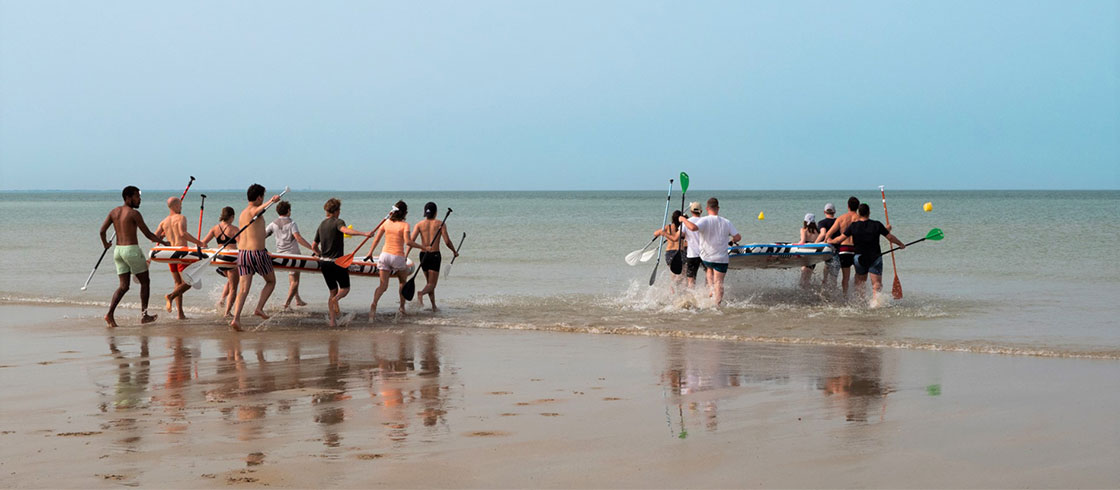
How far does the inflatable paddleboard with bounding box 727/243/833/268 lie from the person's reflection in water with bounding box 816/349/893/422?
4253mm

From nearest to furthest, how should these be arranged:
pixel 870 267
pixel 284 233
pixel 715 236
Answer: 1. pixel 284 233
2. pixel 715 236
3. pixel 870 267

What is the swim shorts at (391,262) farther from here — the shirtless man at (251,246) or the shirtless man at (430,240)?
the shirtless man at (251,246)

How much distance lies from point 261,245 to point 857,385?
20.0 ft

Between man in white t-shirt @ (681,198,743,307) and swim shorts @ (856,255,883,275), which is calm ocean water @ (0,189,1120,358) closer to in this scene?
man in white t-shirt @ (681,198,743,307)

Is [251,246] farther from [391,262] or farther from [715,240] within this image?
[715,240]

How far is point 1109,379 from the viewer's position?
23.3 ft

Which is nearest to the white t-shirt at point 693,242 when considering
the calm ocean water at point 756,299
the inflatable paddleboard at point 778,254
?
the calm ocean water at point 756,299

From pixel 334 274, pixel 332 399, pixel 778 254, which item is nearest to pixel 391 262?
pixel 334 274

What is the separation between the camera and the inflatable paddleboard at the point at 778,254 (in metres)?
12.7

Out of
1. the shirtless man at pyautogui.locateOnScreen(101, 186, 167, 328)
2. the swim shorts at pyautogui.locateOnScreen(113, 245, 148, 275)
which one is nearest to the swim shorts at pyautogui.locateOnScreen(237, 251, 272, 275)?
the shirtless man at pyautogui.locateOnScreen(101, 186, 167, 328)

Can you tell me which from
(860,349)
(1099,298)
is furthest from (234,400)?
(1099,298)

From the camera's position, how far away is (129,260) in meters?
9.91

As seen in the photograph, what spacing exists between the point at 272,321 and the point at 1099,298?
10.9m

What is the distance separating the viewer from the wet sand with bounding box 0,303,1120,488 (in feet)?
14.7
